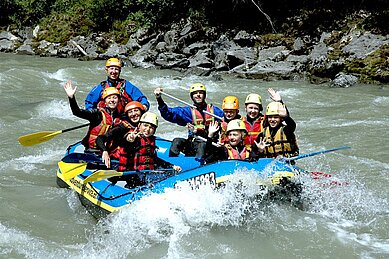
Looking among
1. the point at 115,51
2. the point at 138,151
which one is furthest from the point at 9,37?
the point at 138,151

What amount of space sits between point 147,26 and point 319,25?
753 centimetres

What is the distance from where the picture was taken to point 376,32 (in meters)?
15.2

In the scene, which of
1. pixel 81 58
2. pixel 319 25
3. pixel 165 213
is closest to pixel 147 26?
pixel 81 58

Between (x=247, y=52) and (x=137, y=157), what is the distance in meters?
11.9

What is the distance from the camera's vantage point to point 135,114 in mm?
5547

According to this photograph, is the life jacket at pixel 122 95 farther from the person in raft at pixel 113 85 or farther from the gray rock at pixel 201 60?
the gray rock at pixel 201 60

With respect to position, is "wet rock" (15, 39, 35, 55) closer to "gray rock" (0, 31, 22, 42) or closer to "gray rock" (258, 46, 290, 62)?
"gray rock" (0, 31, 22, 42)

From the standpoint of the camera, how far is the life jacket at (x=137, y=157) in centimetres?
535

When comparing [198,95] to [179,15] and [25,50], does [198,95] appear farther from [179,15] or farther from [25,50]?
[25,50]

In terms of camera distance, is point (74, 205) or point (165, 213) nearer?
point (165, 213)

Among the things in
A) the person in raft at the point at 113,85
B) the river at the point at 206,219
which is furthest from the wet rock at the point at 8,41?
the person in raft at the point at 113,85

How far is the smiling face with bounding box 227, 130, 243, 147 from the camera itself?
516cm

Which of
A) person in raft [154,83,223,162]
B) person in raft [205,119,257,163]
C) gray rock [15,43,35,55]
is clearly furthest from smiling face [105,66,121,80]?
gray rock [15,43,35,55]

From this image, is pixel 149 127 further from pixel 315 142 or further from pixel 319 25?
pixel 319 25
